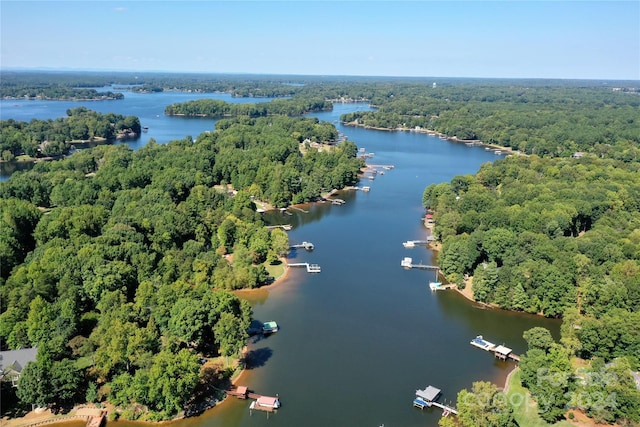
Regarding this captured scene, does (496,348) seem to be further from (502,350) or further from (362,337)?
(362,337)

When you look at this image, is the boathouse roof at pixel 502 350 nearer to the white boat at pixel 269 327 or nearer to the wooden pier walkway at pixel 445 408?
the wooden pier walkway at pixel 445 408

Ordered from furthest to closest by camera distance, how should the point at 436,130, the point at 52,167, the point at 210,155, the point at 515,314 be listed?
1. the point at 436,130
2. the point at 210,155
3. the point at 52,167
4. the point at 515,314

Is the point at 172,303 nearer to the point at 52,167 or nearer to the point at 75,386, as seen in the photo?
the point at 75,386

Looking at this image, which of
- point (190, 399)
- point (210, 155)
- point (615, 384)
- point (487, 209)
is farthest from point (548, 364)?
point (210, 155)

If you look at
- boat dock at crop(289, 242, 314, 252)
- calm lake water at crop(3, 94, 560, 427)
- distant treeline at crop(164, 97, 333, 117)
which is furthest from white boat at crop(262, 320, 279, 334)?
distant treeline at crop(164, 97, 333, 117)

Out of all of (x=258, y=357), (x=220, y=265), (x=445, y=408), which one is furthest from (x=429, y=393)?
(x=220, y=265)

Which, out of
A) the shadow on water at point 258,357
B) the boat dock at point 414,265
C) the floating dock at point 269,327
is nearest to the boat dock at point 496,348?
the boat dock at point 414,265

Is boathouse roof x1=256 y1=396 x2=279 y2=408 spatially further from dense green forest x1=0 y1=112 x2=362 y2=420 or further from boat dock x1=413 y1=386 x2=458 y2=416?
boat dock x1=413 y1=386 x2=458 y2=416
